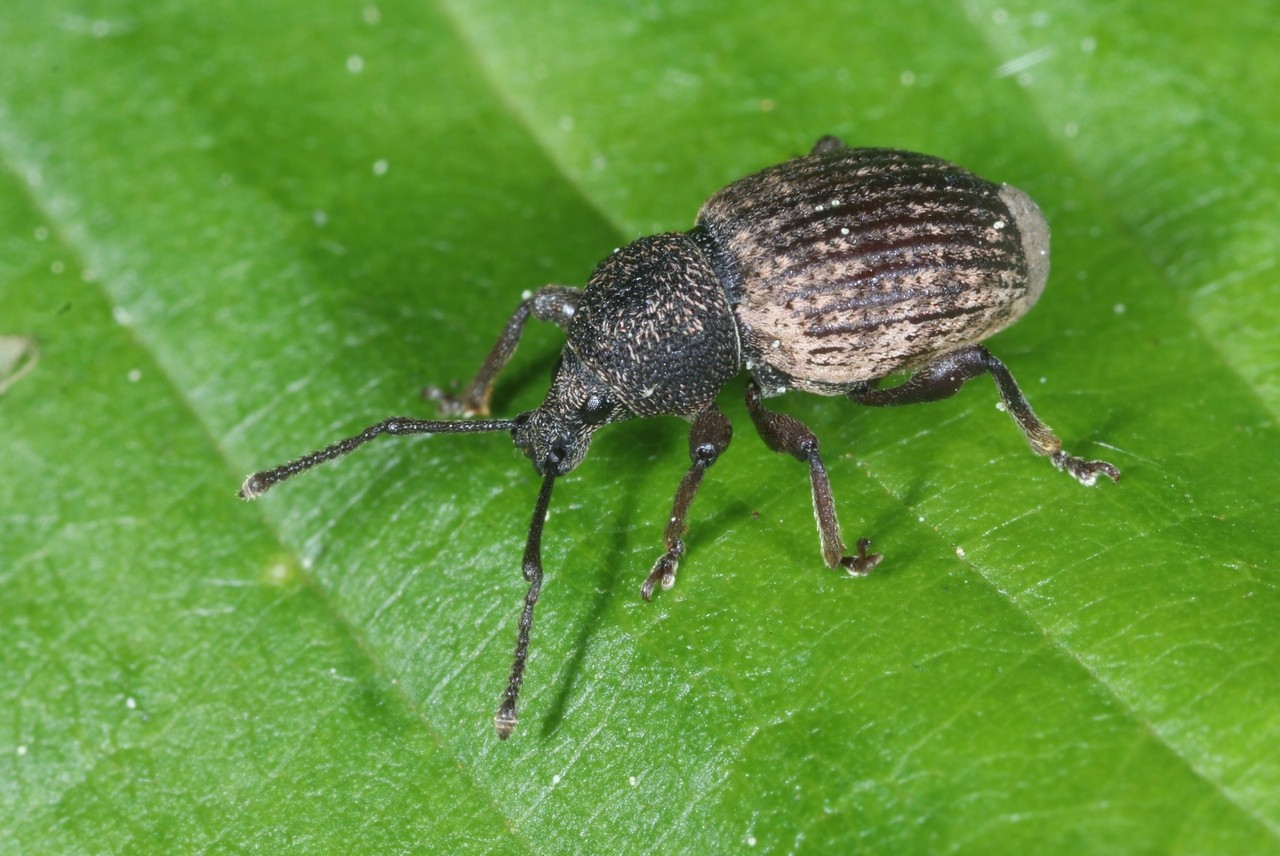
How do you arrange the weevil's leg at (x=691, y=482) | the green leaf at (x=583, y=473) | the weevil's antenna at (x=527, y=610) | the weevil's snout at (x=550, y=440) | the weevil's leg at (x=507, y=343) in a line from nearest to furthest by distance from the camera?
the green leaf at (x=583, y=473), the weevil's antenna at (x=527, y=610), the weevil's leg at (x=691, y=482), the weevil's snout at (x=550, y=440), the weevil's leg at (x=507, y=343)

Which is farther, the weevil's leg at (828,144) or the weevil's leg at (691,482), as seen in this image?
the weevil's leg at (828,144)

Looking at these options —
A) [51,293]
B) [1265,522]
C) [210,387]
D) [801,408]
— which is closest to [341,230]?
[210,387]

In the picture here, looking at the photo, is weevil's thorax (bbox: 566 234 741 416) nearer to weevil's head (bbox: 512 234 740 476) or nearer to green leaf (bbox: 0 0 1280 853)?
weevil's head (bbox: 512 234 740 476)

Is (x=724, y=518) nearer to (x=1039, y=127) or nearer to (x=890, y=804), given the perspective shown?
(x=890, y=804)

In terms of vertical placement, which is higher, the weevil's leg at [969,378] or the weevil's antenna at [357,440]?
the weevil's antenna at [357,440]

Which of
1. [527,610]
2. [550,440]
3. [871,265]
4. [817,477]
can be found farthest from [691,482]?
[871,265]

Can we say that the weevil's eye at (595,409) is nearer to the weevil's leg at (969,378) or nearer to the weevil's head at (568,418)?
the weevil's head at (568,418)

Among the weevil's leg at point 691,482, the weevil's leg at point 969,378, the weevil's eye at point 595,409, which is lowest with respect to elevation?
the weevil's leg at point 969,378

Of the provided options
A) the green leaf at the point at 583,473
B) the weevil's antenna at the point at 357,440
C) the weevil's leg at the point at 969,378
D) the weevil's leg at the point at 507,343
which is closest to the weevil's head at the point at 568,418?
the weevil's antenna at the point at 357,440
